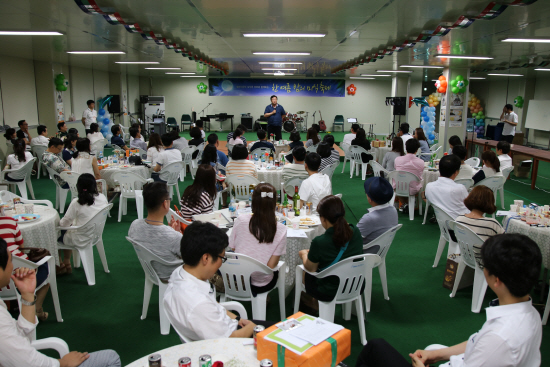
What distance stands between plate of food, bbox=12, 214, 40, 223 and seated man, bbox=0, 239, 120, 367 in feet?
7.23

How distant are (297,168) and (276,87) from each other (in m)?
17.7

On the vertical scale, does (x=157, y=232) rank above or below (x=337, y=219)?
below

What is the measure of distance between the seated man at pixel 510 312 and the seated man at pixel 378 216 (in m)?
1.92

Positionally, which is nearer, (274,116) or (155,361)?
(155,361)

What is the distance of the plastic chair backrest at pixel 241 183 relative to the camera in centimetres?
629

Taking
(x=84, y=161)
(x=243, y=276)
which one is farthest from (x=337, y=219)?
(x=84, y=161)

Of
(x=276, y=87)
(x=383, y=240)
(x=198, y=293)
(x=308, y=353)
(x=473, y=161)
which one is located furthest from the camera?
(x=276, y=87)

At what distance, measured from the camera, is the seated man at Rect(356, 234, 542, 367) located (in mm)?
1764

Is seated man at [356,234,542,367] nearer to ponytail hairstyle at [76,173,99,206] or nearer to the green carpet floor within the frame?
the green carpet floor

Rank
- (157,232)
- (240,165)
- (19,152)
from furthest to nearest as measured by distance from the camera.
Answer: (19,152)
(240,165)
(157,232)

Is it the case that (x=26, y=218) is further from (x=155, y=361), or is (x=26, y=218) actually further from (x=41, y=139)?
(x=41, y=139)

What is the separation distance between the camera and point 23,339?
203 cm

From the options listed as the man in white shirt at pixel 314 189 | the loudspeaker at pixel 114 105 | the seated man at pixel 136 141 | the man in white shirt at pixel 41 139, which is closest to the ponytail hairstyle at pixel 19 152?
the seated man at pixel 136 141

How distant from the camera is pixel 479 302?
4.08 m
